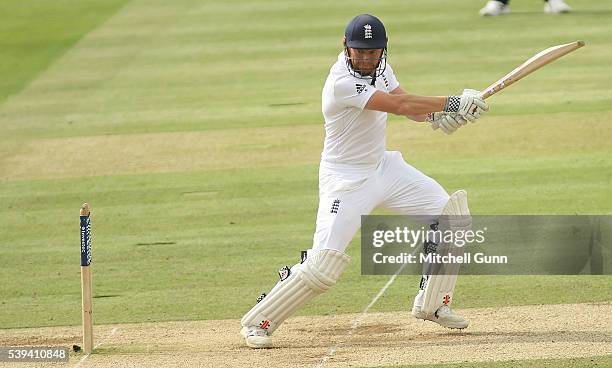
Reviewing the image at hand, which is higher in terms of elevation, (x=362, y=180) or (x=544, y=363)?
(x=362, y=180)

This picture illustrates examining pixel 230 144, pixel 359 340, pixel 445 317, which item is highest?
pixel 230 144

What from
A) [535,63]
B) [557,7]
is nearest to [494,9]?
[557,7]

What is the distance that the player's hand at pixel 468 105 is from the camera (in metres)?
8.46

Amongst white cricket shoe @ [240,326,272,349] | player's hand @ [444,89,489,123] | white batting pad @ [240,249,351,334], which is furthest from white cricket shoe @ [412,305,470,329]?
player's hand @ [444,89,489,123]

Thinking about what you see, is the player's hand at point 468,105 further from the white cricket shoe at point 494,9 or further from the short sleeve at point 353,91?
the white cricket shoe at point 494,9

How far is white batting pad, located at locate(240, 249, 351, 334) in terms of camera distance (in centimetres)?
848

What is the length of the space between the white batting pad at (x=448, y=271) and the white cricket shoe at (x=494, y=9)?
46.3 ft

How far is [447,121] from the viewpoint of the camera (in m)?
8.66

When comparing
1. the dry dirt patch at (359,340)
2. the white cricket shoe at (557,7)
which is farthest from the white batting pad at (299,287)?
the white cricket shoe at (557,7)

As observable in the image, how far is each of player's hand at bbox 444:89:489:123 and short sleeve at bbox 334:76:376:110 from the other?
55 cm

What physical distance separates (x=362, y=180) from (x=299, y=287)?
0.88 metres

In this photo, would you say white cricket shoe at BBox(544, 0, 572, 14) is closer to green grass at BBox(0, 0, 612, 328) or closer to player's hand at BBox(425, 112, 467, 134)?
green grass at BBox(0, 0, 612, 328)

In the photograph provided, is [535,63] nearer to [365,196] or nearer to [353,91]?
[353,91]

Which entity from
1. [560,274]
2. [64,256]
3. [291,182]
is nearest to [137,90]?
[291,182]
